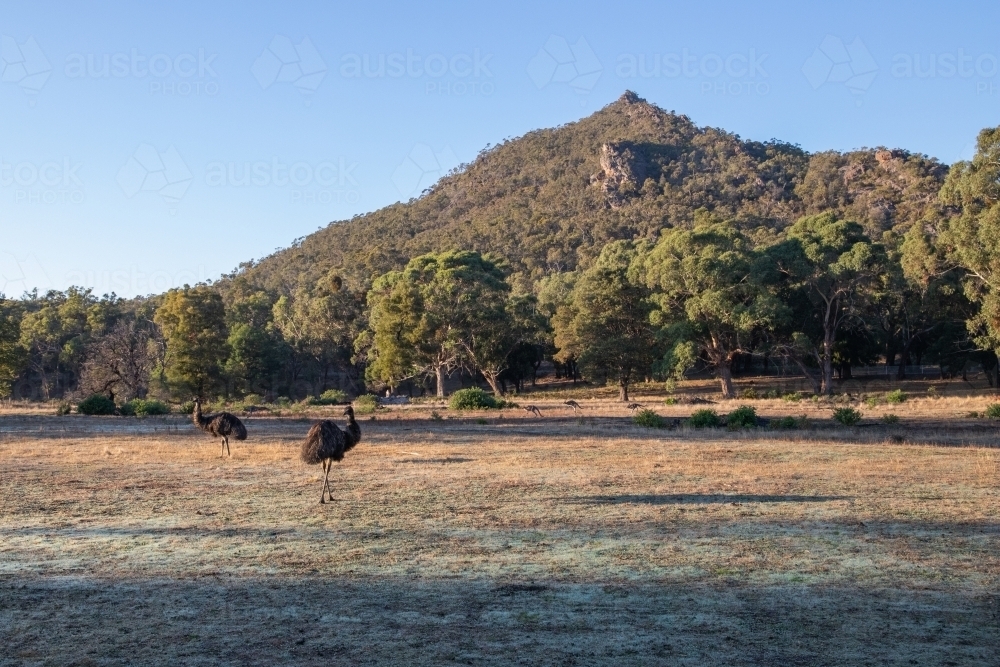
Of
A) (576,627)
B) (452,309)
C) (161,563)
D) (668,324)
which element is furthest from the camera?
(452,309)

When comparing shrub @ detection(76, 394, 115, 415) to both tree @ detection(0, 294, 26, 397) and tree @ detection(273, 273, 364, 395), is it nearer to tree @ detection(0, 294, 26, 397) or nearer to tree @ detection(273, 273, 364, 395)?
tree @ detection(0, 294, 26, 397)

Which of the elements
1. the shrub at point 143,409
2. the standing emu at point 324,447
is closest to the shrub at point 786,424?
the standing emu at point 324,447

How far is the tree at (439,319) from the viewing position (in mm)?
56656

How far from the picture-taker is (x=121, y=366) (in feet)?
184

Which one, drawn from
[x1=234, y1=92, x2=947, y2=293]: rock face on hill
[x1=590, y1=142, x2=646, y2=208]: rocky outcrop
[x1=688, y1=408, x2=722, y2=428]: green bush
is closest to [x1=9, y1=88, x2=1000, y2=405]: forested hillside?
[x1=234, y1=92, x2=947, y2=293]: rock face on hill

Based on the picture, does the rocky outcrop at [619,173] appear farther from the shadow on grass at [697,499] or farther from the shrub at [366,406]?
the shadow on grass at [697,499]

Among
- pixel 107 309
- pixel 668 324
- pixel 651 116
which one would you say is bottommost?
pixel 668 324

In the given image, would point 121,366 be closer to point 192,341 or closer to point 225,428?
point 192,341

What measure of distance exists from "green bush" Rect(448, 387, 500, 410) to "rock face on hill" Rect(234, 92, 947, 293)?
119 ft

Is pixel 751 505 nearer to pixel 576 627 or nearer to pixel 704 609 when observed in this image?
pixel 704 609

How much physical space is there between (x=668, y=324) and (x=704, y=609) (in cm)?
4712

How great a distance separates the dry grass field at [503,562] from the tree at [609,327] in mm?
35061

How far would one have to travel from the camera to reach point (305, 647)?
19.8 ft

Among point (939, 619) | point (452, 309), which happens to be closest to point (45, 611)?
point (939, 619)
